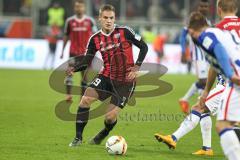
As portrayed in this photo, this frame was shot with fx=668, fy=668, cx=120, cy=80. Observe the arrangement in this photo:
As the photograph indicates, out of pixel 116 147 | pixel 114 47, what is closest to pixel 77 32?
pixel 114 47

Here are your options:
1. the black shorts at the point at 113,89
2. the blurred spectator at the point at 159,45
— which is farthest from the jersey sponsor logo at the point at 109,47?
the blurred spectator at the point at 159,45

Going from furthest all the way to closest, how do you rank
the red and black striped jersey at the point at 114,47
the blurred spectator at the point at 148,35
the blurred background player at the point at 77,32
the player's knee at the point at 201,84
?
1. the blurred spectator at the point at 148,35
2. the blurred background player at the point at 77,32
3. the player's knee at the point at 201,84
4. the red and black striped jersey at the point at 114,47

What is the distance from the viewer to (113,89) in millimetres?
10227

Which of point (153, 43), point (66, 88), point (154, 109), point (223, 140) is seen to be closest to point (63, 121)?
point (154, 109)

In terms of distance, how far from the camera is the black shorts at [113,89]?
10156mm

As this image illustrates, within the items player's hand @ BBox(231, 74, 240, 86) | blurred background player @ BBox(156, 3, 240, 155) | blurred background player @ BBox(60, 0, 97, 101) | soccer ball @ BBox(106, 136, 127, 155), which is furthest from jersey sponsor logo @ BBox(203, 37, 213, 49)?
blurred background player @ BBox(60, 0, 97, 101)

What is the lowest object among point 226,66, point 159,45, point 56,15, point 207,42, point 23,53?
point 23,53

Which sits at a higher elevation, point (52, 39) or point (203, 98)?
point (203, 98)

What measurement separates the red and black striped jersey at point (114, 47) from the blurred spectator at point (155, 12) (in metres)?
21.2

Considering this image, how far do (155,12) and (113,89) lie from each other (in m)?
21.6

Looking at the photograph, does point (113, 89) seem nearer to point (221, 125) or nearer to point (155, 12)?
point (221, 125)

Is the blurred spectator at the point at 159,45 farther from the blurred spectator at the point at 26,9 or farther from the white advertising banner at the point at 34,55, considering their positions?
the blurred spectator at the point at 26,9

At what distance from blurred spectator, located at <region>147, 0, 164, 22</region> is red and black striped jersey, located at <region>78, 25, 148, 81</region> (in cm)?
2122

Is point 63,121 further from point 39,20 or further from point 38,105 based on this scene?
point 39,20
